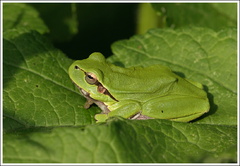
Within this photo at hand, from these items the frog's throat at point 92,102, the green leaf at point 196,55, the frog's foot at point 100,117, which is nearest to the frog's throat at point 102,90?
the frog's throat at point 92,102

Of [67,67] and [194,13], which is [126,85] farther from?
[194,13]

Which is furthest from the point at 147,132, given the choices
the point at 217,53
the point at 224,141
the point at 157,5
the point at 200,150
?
the point at 157,5

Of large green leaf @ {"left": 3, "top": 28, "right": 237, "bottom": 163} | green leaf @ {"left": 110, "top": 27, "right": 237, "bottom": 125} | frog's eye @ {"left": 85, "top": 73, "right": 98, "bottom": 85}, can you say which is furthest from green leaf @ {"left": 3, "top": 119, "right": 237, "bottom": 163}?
green leaf @ {"left": 110, "top": 27, "right": 237, "bottom": 125}

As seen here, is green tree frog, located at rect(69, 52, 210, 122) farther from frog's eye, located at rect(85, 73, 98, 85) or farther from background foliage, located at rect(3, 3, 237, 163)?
background foliage, located at rect(3, 3, 237, 163)

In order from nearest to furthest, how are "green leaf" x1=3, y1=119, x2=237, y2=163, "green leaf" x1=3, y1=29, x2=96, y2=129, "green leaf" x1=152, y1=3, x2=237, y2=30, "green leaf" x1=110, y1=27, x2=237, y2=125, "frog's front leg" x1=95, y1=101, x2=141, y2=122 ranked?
"green leaf" x1=3, y1=119, x2=237, y2=163, "green leaf" x1=3, y1=29, x2=96, y2=129, "frog's front leg" x1=95, y1=101, x2=141, y2=122, "green leaf" x1=110, y1=27, x2=237, y2=125, "green leaf" x1=152, y1=3, x2=237, y2=30

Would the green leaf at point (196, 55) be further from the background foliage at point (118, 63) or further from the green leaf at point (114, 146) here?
the green leaf at point (114, 146)

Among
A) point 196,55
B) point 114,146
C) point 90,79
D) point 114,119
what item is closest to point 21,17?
point 90,79

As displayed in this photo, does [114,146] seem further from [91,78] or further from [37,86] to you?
[37,86]
